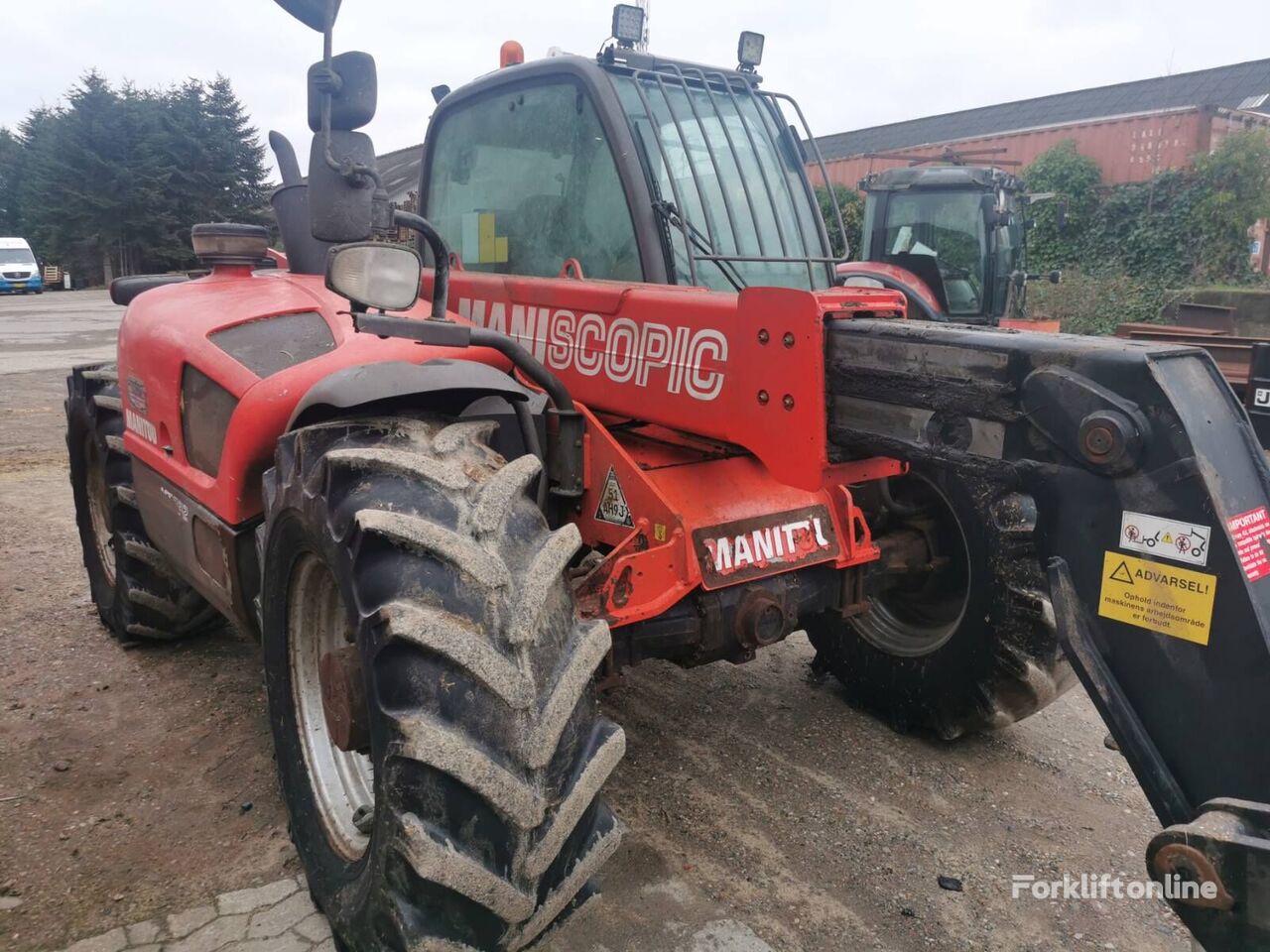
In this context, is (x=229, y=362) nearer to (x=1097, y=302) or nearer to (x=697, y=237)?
(x=697, y=237)

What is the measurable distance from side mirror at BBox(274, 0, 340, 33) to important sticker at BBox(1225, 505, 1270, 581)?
85.9 inches

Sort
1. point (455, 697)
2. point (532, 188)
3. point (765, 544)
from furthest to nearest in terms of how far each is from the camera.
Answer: point (532, 188) < point (765, 544) < point (455, 697)

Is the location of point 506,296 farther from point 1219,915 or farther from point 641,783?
point 1219,915

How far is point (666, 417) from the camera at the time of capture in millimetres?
2740

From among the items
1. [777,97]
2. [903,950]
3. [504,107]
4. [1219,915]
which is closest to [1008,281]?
[777,97]

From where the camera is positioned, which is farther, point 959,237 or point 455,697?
point 959,237

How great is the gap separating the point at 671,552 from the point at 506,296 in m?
1.04

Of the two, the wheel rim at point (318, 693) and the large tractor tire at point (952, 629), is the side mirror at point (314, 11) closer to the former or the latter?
the wheel rim at point (318, 693)

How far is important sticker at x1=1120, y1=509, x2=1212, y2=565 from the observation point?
5.55 ft

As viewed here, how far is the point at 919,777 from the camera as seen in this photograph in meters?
3.49

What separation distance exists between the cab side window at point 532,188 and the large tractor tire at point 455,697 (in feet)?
3.31

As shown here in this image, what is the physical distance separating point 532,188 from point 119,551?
244 centimetres

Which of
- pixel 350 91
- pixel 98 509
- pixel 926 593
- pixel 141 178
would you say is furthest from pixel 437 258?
pixel 141 178

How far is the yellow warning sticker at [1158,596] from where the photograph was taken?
1700mm
